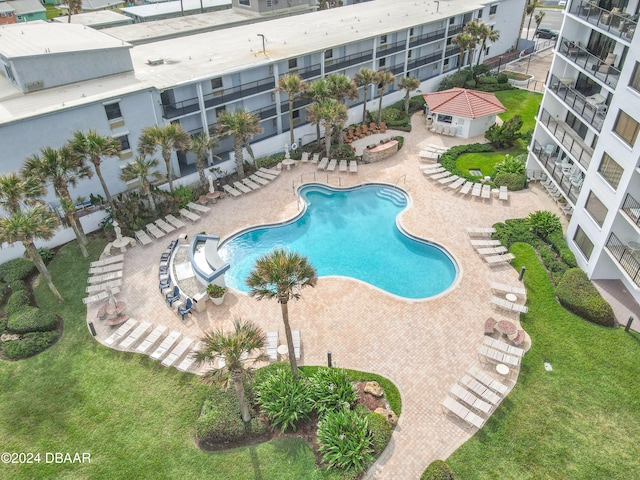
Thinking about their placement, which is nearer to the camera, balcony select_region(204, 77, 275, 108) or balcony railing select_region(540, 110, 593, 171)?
balcony railing select_region(540, 110, 593, 171)

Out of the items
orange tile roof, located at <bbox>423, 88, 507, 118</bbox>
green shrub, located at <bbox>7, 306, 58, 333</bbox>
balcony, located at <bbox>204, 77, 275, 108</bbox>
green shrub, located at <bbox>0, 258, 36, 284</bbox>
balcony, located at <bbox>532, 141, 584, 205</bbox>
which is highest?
balcony, located at <bbox>204, 77, 275, 108</bbox>

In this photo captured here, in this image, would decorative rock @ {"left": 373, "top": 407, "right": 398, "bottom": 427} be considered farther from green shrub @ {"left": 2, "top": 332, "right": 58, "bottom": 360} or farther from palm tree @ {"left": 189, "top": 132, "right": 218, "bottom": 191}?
palm tree @ {"left": 189, "top": 132, "right": 218, "bottom": 191}

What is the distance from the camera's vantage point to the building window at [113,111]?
32.5 meters

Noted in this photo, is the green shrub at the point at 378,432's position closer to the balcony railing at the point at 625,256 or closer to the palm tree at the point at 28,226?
the balcony railing at the point at 625,256

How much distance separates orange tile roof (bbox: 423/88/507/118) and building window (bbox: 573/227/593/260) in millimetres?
17571

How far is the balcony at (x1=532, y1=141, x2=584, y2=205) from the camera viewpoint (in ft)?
102

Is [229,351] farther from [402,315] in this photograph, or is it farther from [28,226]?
[28,226]

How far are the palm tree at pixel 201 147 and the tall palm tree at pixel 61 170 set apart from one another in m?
7.53

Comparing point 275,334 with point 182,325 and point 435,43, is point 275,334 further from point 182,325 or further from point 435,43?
point 435,43

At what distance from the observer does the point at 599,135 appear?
26.8m

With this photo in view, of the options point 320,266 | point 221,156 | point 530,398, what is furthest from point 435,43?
point 530,398

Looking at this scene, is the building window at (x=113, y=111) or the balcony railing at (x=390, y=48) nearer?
the building window at (x=113, y=111)

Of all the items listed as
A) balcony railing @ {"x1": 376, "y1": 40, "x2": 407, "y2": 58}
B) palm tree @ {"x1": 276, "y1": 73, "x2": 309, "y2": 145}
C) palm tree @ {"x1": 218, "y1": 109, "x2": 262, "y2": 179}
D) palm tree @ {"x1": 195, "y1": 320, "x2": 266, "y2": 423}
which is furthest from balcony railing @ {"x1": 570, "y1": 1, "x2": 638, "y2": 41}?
palm tree @ {"x1": 195, "y1": 320, "x2": 266, "y2": 423}

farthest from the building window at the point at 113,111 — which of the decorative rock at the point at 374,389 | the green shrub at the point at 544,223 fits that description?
the green shrub at the point at 544,223
